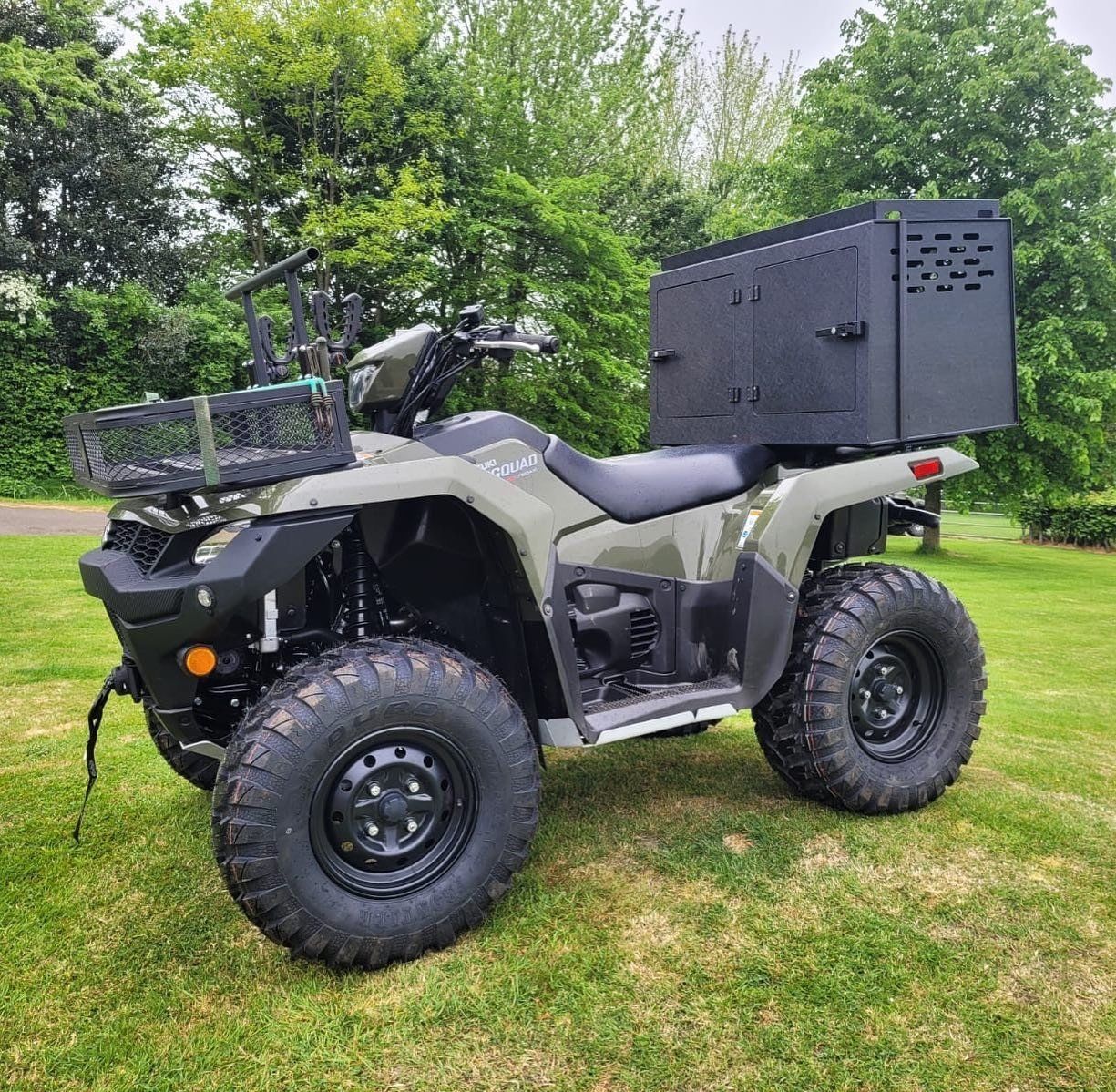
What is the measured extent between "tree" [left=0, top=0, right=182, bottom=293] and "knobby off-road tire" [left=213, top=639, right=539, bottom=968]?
23588 mm

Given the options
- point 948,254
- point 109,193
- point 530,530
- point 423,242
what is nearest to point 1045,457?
point 423,242

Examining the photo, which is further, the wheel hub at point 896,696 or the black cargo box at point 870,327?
the wheel hub at point 896,696

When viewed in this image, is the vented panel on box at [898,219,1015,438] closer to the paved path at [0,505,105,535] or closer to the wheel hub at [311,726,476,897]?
the wheel hub at [311,726,476,897]

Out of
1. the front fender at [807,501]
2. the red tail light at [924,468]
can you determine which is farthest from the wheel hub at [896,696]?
the red tail light at [924,468]

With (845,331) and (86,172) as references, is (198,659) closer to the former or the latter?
(845,331)

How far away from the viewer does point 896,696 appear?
3799 mm

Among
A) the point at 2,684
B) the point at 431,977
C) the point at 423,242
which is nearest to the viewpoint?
the point at 431,977

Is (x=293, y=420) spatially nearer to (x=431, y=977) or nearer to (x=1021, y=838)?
(x=431, y=977)

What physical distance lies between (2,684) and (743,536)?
4.44m

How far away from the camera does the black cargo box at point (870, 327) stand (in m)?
3.48

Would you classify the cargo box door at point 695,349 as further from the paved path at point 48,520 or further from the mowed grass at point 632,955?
the paved path at point 48,520

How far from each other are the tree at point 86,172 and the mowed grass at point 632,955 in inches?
883

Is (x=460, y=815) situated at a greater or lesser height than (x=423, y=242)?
lesser

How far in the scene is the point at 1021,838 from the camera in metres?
3.46
